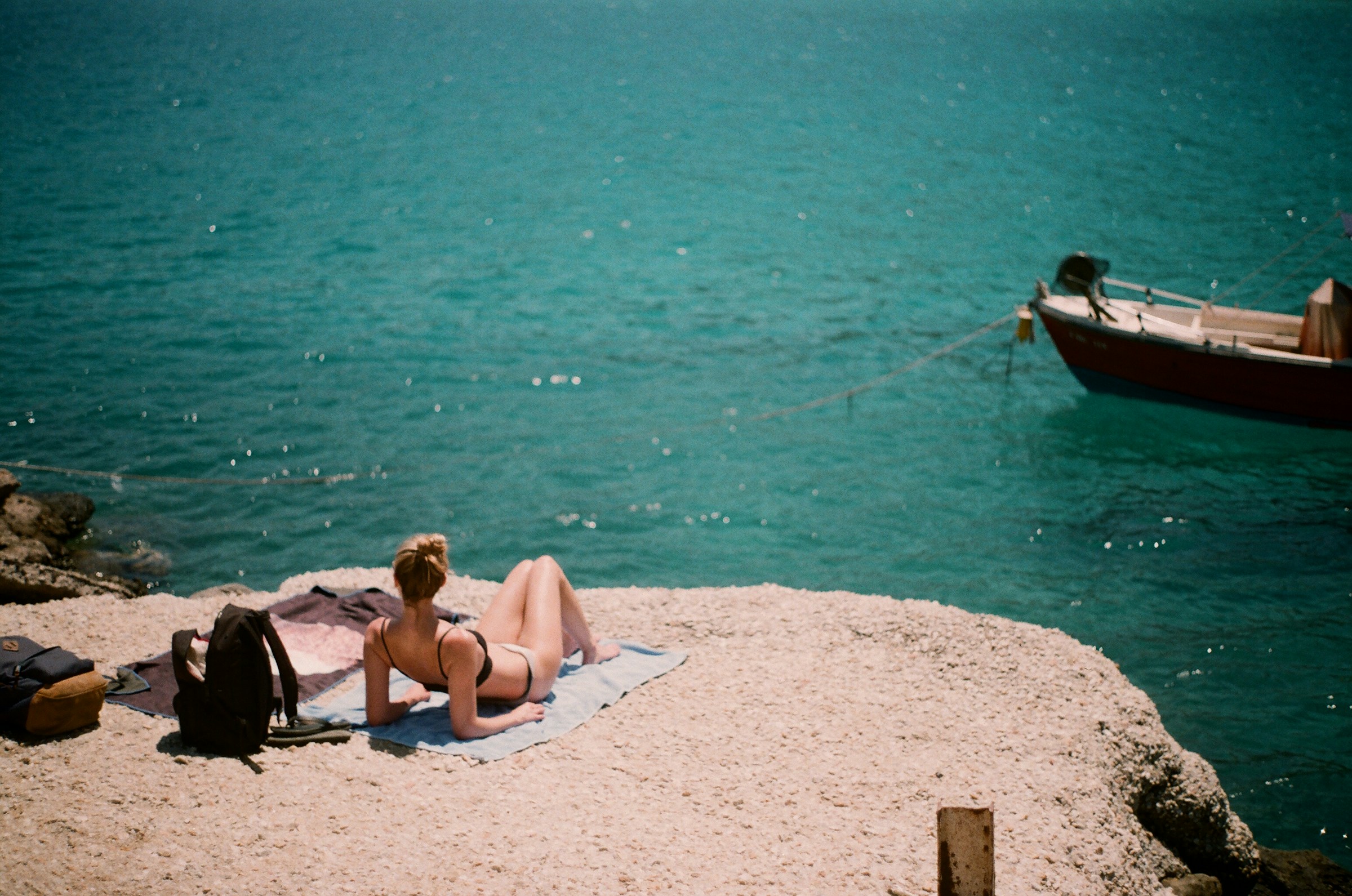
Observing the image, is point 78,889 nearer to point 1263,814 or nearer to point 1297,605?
point 1263,814

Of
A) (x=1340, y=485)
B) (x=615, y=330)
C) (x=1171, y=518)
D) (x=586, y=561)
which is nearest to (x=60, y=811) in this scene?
(x=586, y=561)

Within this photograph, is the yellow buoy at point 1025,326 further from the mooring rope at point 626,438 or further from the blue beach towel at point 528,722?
the blue beach towel at point 528,722

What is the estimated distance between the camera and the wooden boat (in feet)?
49.5

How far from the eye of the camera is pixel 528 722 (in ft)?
21.3

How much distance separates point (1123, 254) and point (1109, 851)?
22.9m

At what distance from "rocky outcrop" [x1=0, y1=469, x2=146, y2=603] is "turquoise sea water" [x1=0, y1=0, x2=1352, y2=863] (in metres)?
0.64

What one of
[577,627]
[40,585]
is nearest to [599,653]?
[577,627]

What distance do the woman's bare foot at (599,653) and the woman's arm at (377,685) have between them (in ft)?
4.42

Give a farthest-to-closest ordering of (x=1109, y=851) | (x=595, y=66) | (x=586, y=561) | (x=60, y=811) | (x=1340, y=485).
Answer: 1. (x=595, y=66)
2. (x=1340, y=485)
3. (x=586, y=561)
4. (x=1109, y=851)
5. (x=60, y=811)

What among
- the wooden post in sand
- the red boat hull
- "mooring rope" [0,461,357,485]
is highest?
the red boat hull

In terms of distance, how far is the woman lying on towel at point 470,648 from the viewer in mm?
6164

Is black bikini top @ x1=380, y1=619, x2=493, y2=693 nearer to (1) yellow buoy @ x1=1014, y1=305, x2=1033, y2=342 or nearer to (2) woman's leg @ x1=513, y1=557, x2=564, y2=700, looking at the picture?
(2) woman's leg @ x1=513, y1=557, x2=564, y2=700

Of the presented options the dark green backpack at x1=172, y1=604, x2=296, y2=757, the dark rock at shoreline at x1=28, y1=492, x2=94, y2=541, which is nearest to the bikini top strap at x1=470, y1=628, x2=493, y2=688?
the dark green backpack at x1=172, y1=604, x2=296, y2=757

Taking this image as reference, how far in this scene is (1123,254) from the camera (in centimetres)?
2603
